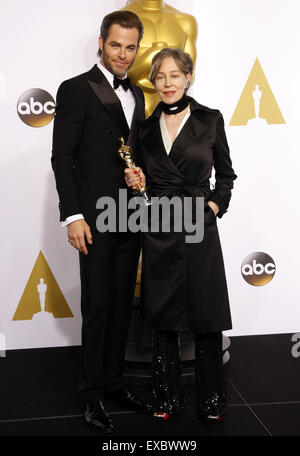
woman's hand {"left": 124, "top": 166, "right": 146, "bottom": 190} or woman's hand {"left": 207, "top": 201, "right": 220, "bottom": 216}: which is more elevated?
woman's hand {"left": 124, "top": 166, "right": 146, "bottom": 190}

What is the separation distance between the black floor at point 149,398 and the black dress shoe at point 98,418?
0.03m

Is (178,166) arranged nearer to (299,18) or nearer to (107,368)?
(107,368)

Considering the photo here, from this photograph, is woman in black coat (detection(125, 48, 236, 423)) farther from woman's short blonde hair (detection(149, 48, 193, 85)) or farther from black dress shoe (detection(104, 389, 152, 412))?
black dress shoe (detection(104, 389, 152, 412))

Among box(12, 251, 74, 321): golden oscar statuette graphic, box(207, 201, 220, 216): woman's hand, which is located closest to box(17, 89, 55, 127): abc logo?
box(12, 251, 74, 321): golden oscar statuette graphic

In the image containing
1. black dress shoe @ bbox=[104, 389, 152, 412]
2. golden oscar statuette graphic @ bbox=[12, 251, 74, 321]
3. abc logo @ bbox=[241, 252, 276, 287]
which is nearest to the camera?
black dress shoe @ bbox=[104, 389, 152, 412]

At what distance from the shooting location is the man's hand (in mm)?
2098

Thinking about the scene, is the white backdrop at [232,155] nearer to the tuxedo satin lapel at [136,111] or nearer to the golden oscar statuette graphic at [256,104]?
the golden oscar statuette graphic at [256,104]

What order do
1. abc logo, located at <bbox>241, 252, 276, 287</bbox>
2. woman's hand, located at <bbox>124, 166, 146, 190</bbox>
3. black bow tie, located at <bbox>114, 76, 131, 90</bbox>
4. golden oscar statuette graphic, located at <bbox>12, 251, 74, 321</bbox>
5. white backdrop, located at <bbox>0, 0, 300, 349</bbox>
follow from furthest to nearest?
abc logo, located at <bbox>241, 252, 276, 287</bbox> → golden oscar statuette graphic, located at <bbox>12, 251, 74, 321</bbox> → white backdrop, located at <bbox>0, 0, 300, 349</bbox> → black bow tie, located at <bbox>114, 76, 131, 90</bbox> → woman's hand, located at <bbox>124, 166, 146, 190</bbox>

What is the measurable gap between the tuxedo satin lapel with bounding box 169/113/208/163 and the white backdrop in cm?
112

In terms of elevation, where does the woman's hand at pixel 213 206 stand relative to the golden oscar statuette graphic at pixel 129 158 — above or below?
below

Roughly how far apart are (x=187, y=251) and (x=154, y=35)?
1.19 meters

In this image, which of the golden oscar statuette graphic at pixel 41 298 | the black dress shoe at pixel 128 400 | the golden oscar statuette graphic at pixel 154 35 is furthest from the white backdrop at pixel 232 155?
the black dress shoe at pixel 128 400

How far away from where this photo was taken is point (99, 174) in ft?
7.09

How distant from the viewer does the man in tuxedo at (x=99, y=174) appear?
211 cm
